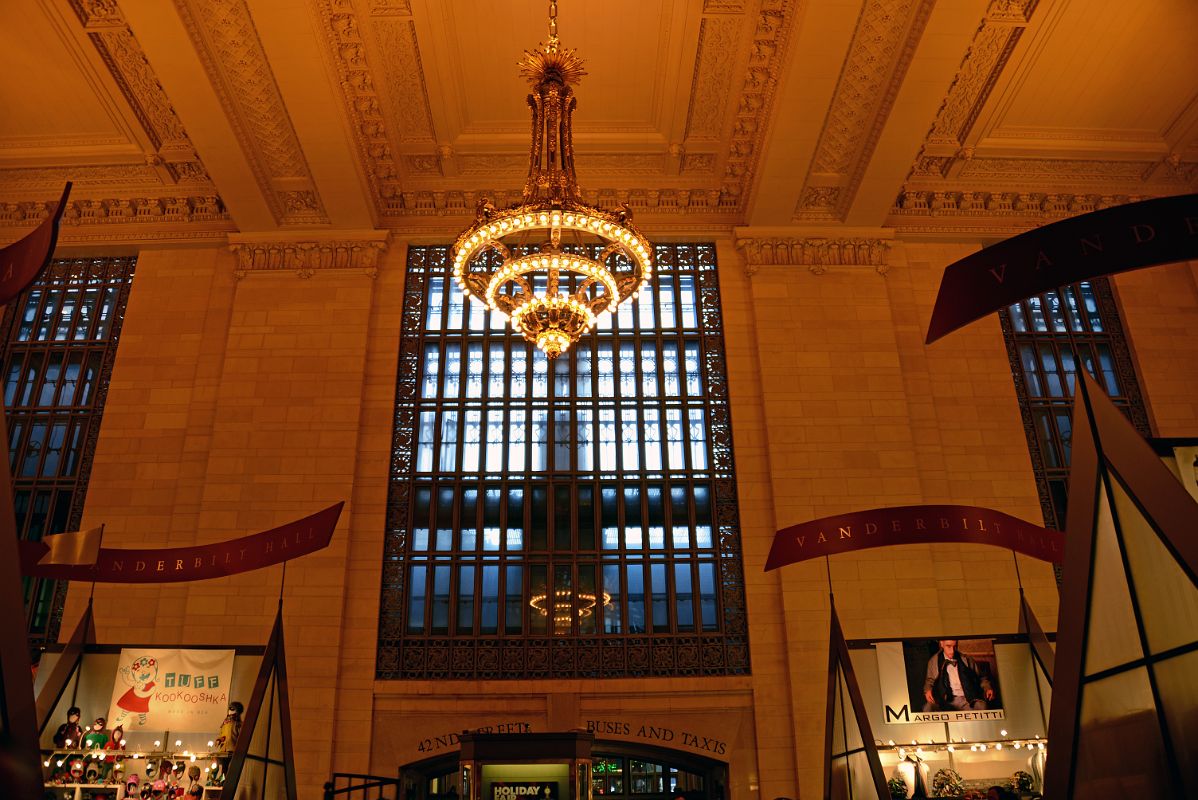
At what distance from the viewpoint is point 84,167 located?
13312 mm

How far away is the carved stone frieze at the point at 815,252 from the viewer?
1327cm

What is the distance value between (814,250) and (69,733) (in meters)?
10.9

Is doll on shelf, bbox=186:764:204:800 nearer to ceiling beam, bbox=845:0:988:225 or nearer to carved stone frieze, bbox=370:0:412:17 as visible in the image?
carved stone frieze, bbox=370:0:412:17

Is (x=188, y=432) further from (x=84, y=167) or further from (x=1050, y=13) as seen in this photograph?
(x=1050, y=13)

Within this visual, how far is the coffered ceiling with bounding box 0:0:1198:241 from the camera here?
34.8 feet

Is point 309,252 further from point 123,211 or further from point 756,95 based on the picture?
point 756,95

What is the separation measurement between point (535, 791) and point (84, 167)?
11135 mm

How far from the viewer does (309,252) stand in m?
13.1

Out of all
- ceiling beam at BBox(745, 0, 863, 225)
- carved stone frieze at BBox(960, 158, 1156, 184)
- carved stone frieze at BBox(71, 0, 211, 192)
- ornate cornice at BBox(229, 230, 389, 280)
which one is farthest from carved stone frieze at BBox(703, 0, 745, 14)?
carved stone frieze at BBox(71, 0, 211, 192)

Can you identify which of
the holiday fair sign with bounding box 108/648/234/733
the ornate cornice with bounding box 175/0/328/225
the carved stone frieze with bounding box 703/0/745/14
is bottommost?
the holiday fair sign with bounding box 108/648/234/733

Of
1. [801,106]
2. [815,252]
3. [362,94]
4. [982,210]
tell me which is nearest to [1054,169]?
[982,210]

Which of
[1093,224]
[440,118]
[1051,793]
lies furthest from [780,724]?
[440,118]

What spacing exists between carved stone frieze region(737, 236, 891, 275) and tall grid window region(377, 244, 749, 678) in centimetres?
76

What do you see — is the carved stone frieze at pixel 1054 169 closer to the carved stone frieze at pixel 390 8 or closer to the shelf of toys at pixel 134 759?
the carved stone frieze at pixel 390 8
